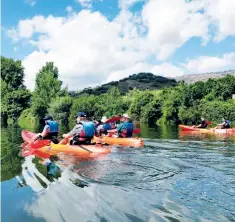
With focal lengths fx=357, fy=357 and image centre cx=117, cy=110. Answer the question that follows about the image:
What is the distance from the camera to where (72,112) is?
63.1m

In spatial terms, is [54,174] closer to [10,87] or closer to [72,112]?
[72,112]

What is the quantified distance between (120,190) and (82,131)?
6.37 metres

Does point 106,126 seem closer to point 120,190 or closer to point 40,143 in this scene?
point 40,143

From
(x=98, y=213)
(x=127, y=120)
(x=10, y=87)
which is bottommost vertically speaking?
(x=98, y=213)

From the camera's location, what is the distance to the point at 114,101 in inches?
2454

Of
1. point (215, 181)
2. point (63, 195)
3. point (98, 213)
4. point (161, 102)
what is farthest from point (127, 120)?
point (161, 102)

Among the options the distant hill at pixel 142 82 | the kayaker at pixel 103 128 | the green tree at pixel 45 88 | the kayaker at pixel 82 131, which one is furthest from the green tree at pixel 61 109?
the distant hill at pixel 142 82

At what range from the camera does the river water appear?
573 centimetres

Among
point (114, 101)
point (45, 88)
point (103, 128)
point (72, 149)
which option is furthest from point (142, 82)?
point (72, 149)

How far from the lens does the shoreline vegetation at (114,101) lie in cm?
4766

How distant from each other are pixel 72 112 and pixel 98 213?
57911 millimetres

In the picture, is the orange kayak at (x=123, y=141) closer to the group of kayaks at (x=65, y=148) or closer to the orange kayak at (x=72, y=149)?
the group of kayaks at (x=65, y=148)

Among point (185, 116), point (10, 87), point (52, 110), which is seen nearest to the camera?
point (185, 116)

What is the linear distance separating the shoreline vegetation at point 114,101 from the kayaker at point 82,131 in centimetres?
3157
